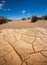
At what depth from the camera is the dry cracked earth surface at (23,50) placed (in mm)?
2121

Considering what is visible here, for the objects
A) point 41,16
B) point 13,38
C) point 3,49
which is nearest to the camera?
point 3,49

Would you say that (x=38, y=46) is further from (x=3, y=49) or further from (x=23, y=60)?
(x=3, y=49)

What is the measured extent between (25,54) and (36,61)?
0.33 metres

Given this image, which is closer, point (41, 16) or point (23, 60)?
point (23, 60)

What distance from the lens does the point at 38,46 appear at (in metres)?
2.61

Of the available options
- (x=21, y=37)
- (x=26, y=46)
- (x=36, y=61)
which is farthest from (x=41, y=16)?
(x=36, y=61)

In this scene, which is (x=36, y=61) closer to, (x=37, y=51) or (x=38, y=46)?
(x=37, y=51)

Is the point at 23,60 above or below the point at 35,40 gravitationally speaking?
below

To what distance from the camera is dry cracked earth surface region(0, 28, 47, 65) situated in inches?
83.5

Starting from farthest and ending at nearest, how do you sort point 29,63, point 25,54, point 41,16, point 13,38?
point 41,16, point 13,38, point 25,54, point 29,63

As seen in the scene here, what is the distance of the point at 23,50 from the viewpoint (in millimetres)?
2463

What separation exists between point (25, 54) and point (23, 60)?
20 centimetres

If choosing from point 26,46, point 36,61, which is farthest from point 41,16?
point 36,61

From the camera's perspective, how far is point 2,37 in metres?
3.27
